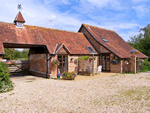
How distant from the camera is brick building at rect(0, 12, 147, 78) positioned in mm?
14156

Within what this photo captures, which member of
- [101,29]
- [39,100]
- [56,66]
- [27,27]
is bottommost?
[39,100]

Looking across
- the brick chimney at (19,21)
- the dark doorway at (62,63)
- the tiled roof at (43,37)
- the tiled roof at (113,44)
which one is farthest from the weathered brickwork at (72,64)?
the brick chimney at (19,21)

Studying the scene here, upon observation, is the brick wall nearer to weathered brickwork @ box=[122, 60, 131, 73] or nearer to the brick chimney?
weathered brickwork @ box=[122, 60, 131, 73]

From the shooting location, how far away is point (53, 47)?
15.1 metres

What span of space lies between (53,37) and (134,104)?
43.4 ft

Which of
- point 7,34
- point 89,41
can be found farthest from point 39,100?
point 89,41

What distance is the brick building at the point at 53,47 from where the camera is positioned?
557 inches

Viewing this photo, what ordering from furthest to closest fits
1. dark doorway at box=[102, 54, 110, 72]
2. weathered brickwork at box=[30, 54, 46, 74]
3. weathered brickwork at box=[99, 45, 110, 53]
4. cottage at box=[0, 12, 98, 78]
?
dark doorway at box=[102, 54, 110, 72] < weathered brickwork at box=[99, 45, 110, 53] < weathered brickwork at box=[30, 54, 46, 74] < cottage at box=[0, 12, 98, 78]

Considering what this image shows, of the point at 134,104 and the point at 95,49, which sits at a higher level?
the point at 95,49

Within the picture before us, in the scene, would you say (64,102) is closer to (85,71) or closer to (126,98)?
(126,98)

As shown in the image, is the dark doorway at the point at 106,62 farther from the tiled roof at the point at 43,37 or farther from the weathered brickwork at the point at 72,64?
the weathered brickwork at the point at 72,64

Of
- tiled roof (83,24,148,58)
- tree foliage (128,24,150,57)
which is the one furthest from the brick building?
tree foliage (128,24,150,57)

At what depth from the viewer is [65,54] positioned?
600 inches

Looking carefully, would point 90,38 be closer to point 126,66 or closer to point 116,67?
point 116,67
